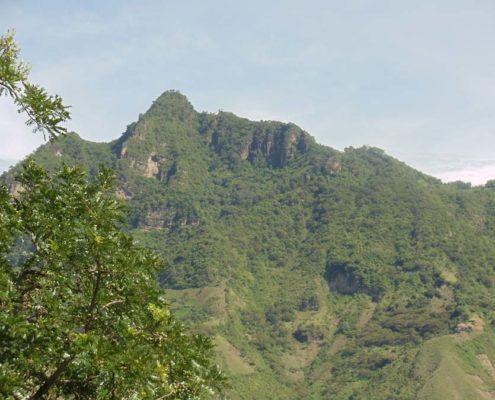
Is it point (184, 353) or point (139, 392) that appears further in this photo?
point (184, 353)

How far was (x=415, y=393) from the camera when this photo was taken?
199500 mm

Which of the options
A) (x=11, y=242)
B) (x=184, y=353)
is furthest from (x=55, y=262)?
(x=184, y=353)

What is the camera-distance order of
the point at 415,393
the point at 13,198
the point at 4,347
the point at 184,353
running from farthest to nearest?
the point at 415,393 < the point at 13,198 < the point at 184,353 < the point at 4,347

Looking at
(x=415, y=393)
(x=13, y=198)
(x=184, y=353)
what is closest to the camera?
(x=184, y=353)

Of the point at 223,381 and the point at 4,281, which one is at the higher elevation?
the point at 4,281

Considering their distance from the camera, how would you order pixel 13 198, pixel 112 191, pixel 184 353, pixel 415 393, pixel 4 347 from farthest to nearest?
1. pixel 415 393
2. pixel 112 191
3. pixel 13 198
4. pixel 184 353
5. pixel 4 347

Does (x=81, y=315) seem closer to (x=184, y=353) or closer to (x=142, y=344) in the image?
(x=142, y=344)

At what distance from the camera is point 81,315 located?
1107 centimetres

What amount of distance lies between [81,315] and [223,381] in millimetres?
3283

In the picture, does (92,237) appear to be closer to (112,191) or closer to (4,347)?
(4,347)

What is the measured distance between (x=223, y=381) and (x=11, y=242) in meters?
4.91

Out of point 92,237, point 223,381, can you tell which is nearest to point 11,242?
point 92,237

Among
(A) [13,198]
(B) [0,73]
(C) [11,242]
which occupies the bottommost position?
(C) [11,242]

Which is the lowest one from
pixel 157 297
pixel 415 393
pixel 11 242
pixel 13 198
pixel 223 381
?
pixel 415 393
